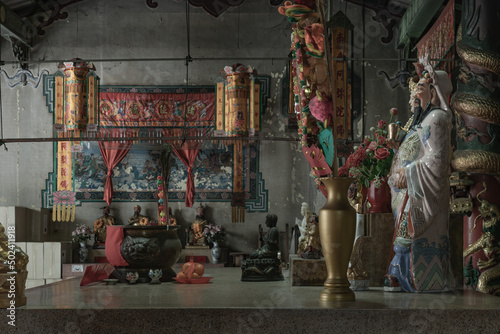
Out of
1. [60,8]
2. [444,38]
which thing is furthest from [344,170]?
[60,8]

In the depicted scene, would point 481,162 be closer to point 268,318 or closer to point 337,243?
point 337,243

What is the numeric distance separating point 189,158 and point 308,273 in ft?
24.1

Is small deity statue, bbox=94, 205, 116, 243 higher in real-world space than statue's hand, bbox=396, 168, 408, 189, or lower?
lower

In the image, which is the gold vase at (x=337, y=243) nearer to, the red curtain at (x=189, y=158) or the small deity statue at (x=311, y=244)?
the small deity statue at (x=311, y=244)

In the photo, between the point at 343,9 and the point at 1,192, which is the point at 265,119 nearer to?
the point at 343,9

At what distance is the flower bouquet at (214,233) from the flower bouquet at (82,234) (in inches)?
77.2

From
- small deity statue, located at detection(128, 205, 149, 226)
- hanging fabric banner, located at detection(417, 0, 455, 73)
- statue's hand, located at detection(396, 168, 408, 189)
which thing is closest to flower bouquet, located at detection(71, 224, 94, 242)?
small deity statue, located at detection(128, 205, 149, 226)

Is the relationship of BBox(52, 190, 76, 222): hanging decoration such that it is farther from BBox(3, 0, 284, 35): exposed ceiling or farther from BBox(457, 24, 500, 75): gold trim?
BBox(457, 24, 500, 75): gold trim

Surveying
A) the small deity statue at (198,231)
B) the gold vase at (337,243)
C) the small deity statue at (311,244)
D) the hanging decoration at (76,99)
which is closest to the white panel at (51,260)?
the hanging decoration at (76,99)

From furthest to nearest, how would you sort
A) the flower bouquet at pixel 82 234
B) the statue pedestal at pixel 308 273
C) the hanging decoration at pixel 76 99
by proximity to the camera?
the flower bouquet at pixel 82 234 → the hanging decoration at pixel 76 99 → the statue pedestal at pixel 308 273

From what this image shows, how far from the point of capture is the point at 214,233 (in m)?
10.7

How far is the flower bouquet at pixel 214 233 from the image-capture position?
10.7 metres

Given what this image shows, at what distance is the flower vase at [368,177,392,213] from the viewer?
4.08 metres

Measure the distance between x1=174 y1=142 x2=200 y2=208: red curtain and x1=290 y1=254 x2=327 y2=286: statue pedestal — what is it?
686cm
